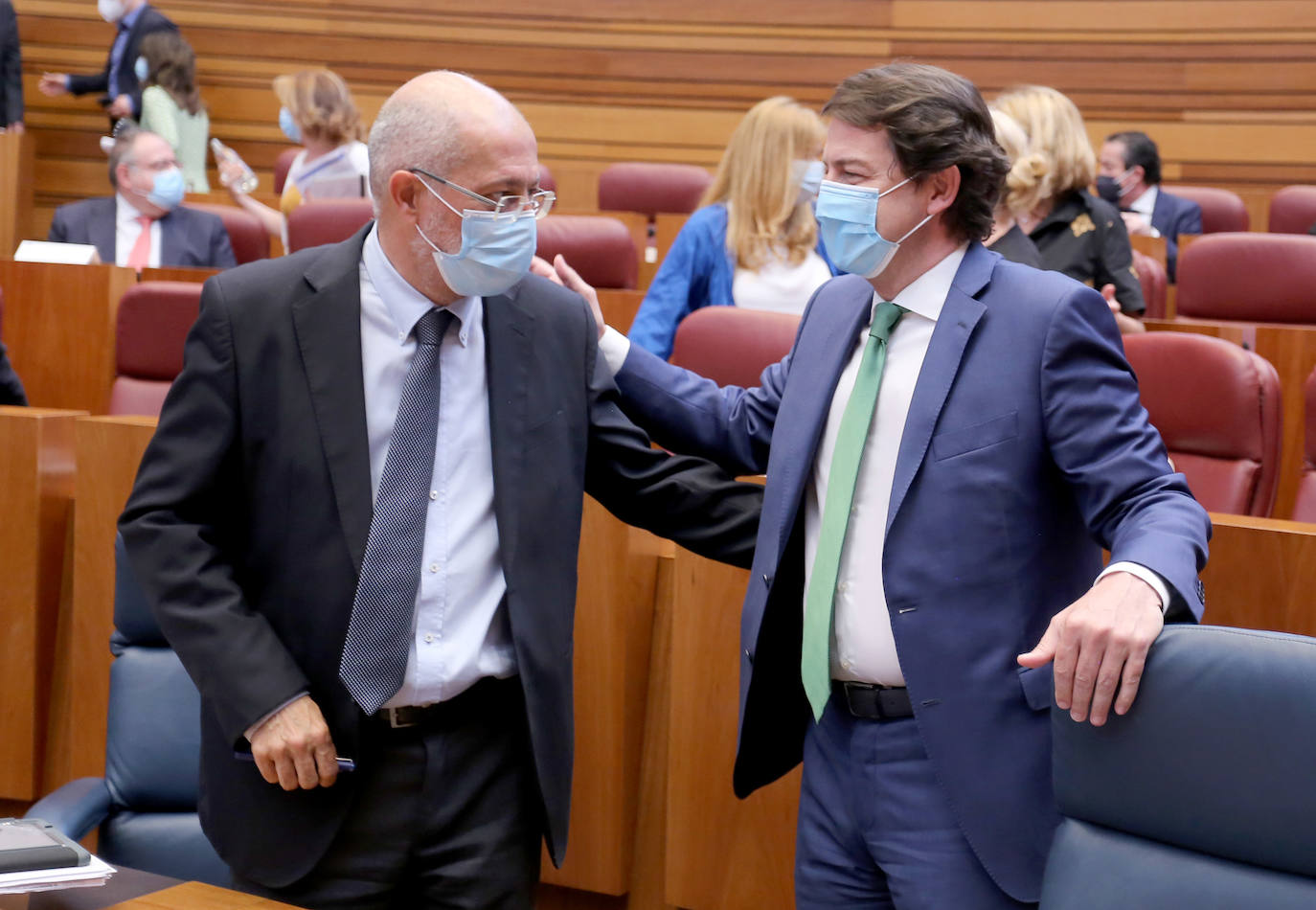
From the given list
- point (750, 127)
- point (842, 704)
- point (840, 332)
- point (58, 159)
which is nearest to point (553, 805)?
point (842, 704)

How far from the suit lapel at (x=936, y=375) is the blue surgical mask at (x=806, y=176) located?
1332 mm

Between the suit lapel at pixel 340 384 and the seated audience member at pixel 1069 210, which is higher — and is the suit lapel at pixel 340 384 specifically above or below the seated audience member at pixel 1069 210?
below

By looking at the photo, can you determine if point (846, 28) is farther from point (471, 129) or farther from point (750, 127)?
point (471, 129)

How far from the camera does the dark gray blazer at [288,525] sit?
1035mm

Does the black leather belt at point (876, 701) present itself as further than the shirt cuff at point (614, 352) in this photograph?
No

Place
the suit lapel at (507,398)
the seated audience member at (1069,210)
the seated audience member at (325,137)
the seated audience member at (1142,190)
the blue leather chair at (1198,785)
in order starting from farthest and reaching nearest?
the seated audience member at (1142,190), the seated audience member at (325,137), the seated audience member at (1069,210), the suit lapel at (507,398), the blue leather chair at (1198,785)

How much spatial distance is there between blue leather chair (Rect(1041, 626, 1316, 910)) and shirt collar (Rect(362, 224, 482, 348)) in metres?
0.58

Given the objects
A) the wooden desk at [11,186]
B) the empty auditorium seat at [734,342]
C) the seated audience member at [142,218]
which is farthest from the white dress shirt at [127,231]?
the empty auditorium seat at [734,342]

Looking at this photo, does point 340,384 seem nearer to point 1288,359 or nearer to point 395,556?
point 395,556

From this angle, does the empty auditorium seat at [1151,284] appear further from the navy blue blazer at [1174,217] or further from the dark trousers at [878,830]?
the dark trousers at [878,830]

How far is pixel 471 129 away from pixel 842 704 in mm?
565

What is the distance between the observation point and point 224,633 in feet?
3.36

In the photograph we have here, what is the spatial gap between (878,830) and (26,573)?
1214 millimetres

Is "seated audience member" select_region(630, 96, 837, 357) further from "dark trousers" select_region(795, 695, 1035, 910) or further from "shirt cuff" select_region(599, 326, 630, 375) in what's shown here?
"dark trousers" select_region(795, 695, 1035, 910)
